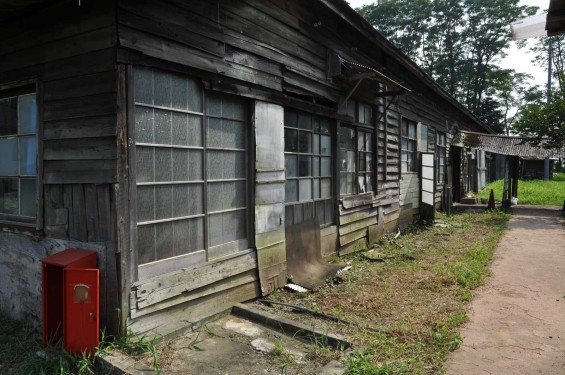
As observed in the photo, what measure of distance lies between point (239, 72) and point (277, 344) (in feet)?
9.80

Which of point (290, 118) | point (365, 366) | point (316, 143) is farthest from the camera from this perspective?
point (316, 143)

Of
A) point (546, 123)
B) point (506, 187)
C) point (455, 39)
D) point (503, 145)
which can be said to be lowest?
point (506, 187)

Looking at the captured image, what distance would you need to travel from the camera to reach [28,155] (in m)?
4.19

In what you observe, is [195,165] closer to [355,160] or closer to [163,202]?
[163,202]

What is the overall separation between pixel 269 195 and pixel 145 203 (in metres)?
1.90

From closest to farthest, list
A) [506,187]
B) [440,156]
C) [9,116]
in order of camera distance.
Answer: [9,116] → [440,156] → [506,187]

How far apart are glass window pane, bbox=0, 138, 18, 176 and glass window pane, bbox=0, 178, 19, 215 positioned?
3.5 inches

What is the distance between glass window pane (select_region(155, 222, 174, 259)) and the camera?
12.5ft

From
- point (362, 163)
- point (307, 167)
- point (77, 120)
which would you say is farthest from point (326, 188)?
point (77, 120)

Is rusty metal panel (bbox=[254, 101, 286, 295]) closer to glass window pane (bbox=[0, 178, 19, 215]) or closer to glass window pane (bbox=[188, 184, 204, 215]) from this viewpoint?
glass window pane (bbox=[188, 184, 204, 215])

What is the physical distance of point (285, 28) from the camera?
5.66 meters

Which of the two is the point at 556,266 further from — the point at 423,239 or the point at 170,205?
the point at 170,205

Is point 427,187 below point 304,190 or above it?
below

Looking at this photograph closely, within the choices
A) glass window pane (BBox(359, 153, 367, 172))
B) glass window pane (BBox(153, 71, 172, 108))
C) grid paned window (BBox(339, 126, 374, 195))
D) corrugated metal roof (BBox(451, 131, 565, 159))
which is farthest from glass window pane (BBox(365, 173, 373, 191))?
corrugated metal roof (BBox(451, 131, 565, 159))
